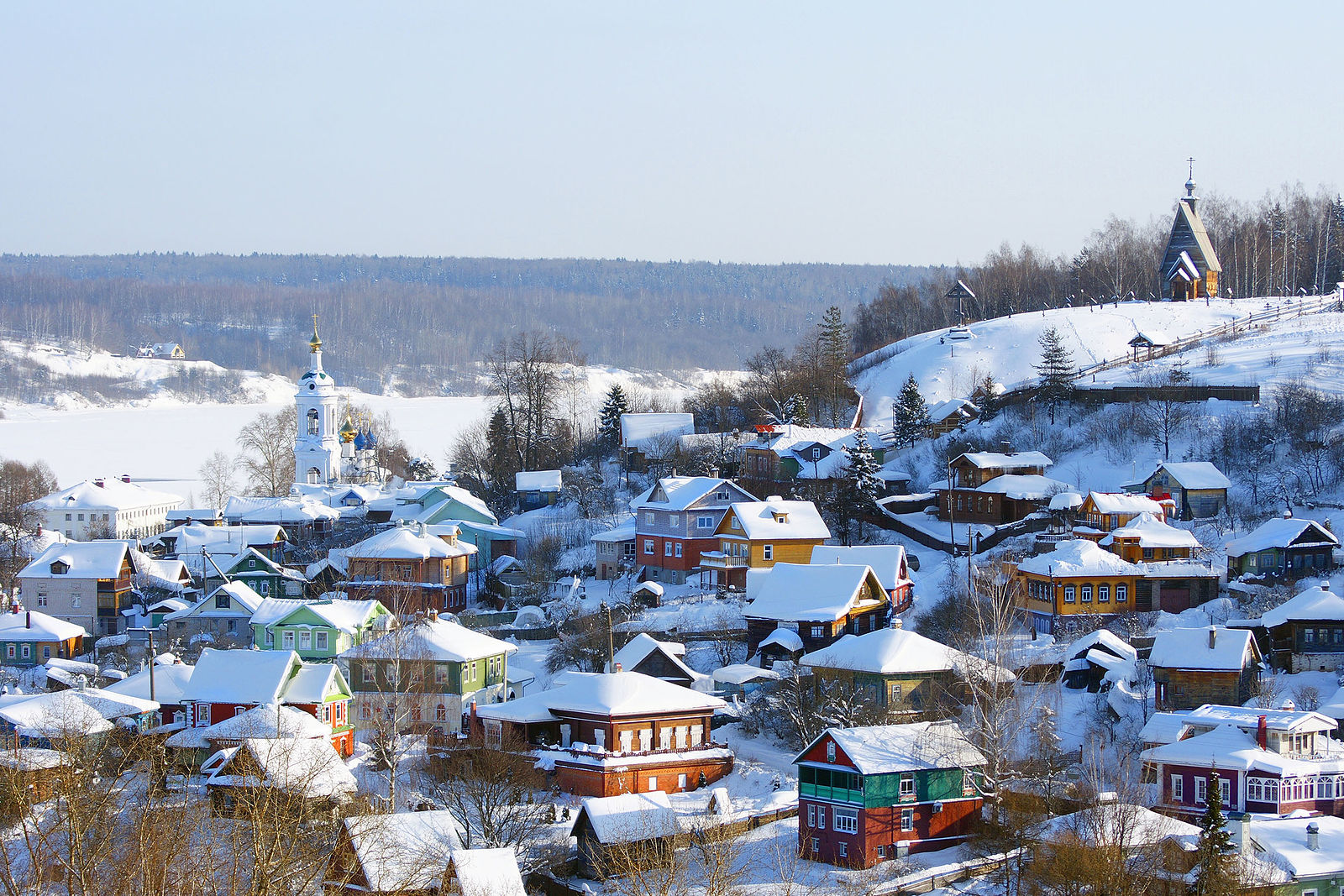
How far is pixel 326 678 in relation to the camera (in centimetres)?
3634

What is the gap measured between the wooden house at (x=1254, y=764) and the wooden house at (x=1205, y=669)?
11.6 feet

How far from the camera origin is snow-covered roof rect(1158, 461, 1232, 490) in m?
47.1

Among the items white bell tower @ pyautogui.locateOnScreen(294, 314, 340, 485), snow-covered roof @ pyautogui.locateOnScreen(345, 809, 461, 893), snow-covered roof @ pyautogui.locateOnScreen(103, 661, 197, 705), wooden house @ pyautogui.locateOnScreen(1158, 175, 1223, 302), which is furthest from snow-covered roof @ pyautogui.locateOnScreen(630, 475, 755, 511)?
wooden house @ pyautogui.locateOnScreen(1158, 175, 1223, 302)

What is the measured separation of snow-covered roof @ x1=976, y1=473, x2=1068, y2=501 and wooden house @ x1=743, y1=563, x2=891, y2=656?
8954 millimetres

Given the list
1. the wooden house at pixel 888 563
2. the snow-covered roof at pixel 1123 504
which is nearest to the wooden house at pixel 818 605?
the wooden house at pixel 888 563

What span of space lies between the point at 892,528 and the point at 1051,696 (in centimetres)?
1774

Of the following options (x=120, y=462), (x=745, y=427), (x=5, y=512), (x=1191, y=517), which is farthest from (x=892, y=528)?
(x=120, y=462)

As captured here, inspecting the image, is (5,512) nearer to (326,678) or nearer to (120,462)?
(120,462)

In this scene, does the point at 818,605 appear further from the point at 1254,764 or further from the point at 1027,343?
the point at 1027,343

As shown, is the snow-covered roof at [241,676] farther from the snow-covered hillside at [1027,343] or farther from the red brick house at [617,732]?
the snow-covered hillside at [1027,343]

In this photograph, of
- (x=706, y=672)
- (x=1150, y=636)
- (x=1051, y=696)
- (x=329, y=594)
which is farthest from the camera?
(x=329, y=594)

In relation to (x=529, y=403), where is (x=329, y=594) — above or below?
below

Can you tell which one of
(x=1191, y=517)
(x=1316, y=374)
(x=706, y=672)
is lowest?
(x=706, y=672)

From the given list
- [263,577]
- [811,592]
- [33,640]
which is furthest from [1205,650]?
[33,640]
